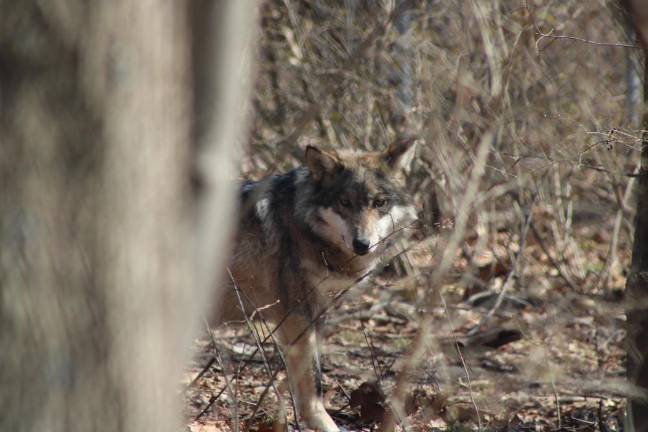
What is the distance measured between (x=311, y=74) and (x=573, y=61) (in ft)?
9.02

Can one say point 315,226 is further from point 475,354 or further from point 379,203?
point 475,354

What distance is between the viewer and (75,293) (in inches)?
65.9

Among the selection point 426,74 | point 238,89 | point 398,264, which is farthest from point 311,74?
point 238,89

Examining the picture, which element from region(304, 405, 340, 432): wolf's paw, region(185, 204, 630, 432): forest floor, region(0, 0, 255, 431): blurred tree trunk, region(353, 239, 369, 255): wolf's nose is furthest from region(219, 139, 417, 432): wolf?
region(0, 0, 255, 431): blurred tree trunk

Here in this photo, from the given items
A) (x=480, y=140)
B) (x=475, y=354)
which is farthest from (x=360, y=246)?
(x=480, y=140)

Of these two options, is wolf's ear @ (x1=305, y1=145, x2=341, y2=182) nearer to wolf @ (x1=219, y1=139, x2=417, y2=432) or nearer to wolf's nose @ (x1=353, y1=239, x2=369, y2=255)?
wolf @ (x1=219, y1=139, x2=417, y2=432)

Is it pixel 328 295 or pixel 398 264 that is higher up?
pixel 398 264

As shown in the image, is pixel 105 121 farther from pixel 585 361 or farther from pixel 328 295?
pixel 585 361

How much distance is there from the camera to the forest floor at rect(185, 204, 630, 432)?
483 centimetres

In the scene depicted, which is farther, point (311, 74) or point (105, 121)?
point (311, 74)

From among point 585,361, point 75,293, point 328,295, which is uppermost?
point 328,295

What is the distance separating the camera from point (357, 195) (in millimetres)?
6566

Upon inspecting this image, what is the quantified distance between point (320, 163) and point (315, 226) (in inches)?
19.2

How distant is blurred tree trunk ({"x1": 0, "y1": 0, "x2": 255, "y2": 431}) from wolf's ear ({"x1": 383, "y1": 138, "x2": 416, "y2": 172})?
4960 millimetres
